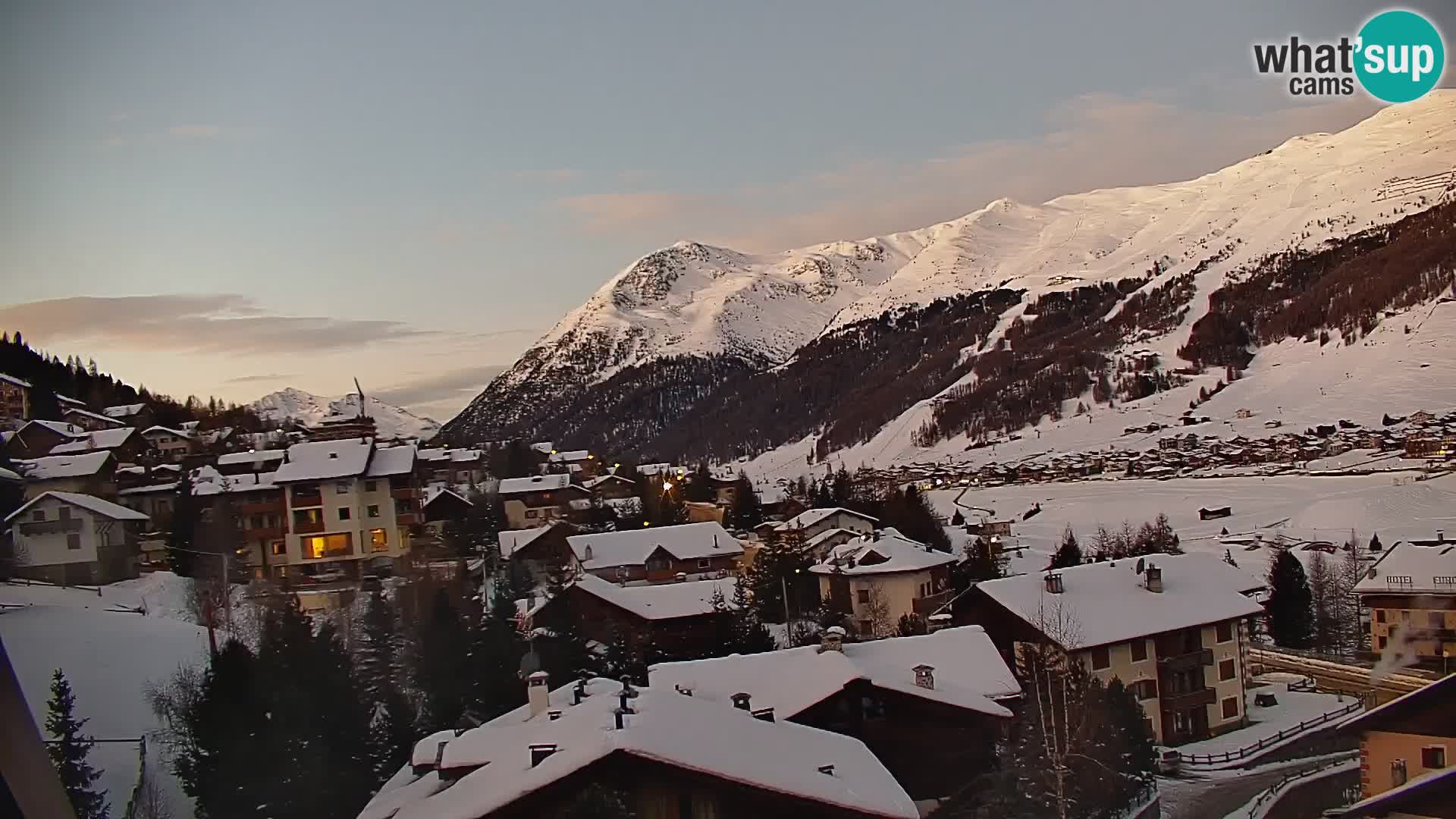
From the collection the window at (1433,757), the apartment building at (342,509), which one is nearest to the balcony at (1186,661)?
the window at (1433,757)

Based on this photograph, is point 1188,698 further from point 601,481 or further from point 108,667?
point 601,481

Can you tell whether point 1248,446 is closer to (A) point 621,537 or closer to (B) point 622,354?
(A) point 621,537

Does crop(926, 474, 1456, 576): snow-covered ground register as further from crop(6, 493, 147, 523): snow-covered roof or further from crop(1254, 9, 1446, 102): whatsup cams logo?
crop(6, 493, 147, 523): snow-covered roof

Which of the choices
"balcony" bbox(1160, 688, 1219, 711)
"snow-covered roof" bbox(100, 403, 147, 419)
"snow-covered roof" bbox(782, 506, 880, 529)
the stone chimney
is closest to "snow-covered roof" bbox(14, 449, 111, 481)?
"snow-covered roof" bbox(100, 403, 147, 419)

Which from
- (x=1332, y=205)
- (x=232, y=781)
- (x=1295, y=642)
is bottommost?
(x=1295, y=642)

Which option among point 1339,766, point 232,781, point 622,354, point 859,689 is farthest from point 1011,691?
point 622,354

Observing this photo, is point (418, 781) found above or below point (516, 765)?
below

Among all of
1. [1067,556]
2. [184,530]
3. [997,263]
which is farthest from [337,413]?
[997,263]
